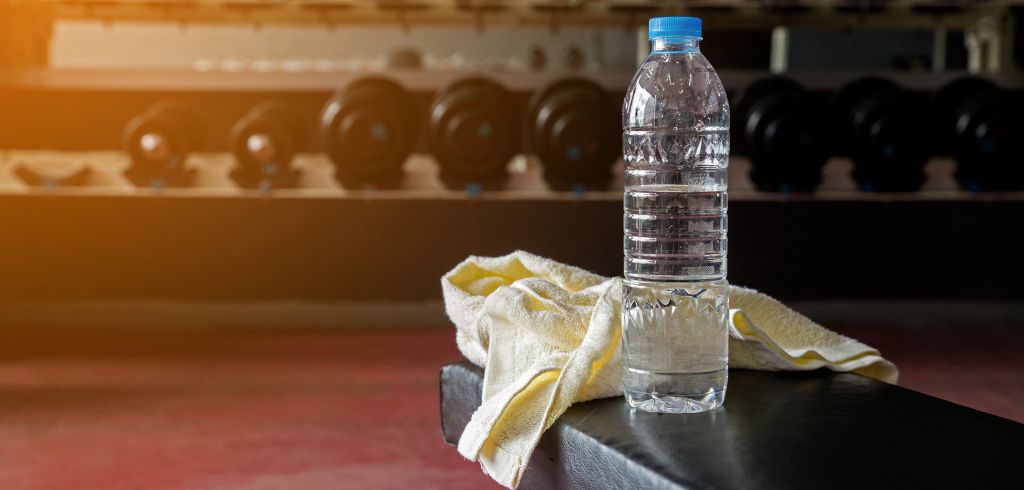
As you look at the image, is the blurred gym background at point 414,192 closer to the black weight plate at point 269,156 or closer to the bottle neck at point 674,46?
the black weight plate at point 269,156

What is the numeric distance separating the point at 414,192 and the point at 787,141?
1.28 m

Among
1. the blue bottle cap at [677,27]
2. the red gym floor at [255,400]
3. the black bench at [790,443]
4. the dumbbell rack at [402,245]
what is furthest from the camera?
the dumbbell rack at [402,245]

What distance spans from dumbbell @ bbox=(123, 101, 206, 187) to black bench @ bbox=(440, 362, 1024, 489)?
2503 millimetres

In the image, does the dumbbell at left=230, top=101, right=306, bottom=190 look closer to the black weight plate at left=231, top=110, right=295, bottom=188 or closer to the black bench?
the black weight plate at left=231, top=110, right=295, bottom=188

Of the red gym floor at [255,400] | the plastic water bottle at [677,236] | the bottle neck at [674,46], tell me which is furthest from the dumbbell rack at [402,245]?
the bottle neck at [674,46]

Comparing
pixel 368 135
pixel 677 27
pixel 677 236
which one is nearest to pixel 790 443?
pixel 677 236

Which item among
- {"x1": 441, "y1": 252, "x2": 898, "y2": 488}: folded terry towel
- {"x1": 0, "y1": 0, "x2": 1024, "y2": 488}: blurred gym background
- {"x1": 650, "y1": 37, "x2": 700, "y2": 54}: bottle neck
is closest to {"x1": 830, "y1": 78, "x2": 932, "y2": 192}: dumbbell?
{"x1": 0, "y1": 0, "x2": 1024, "y2": 488}: blurred gym background

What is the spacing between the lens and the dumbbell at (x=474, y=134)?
353 cm

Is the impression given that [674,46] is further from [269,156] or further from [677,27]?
[269,156]

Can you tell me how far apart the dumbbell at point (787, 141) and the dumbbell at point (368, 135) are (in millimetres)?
1176

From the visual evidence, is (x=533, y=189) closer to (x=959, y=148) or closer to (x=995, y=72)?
(x=959, y=148)

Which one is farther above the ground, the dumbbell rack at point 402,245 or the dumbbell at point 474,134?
the dumbbell at point 474,134

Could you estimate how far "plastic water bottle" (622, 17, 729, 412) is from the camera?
4.51 feet

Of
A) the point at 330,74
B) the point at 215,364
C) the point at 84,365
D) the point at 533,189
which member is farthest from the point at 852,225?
the point at 84,365
